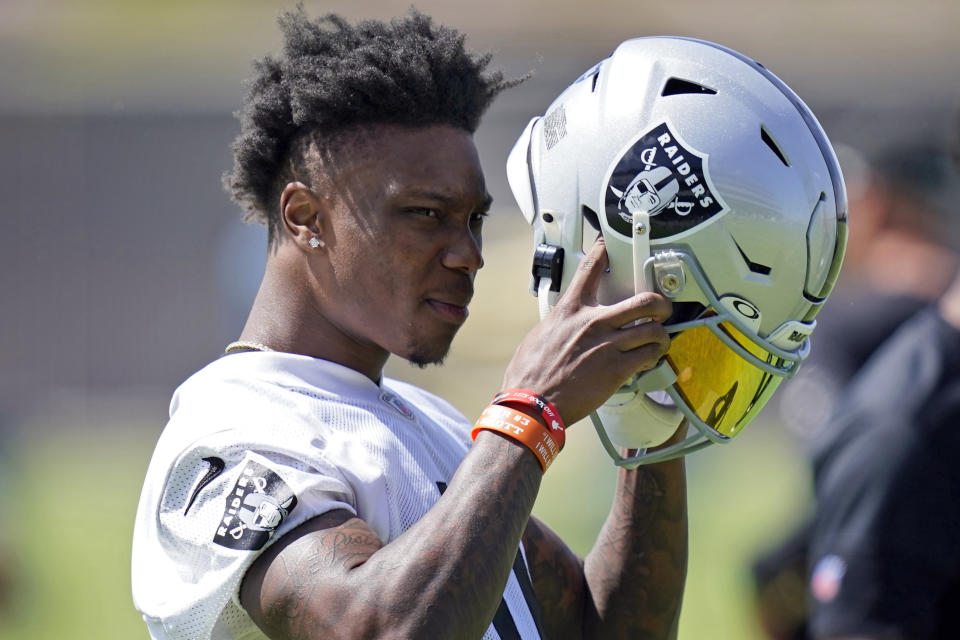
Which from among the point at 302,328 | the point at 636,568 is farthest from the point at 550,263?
the point at 636,568

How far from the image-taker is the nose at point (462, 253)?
89.5 inches

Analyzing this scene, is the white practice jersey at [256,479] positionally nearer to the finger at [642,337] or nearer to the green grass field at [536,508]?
the finger at [642,337]

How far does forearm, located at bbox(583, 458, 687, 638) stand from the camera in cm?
247

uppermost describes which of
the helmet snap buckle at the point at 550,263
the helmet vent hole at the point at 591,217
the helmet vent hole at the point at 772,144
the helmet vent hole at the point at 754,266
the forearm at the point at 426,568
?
the helmet vent hole at the point at 772,144

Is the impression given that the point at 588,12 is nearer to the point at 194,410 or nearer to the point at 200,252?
the point at 200,252

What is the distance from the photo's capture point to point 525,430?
1.84 m

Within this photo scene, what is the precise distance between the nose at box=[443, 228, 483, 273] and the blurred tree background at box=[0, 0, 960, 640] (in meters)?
7.78

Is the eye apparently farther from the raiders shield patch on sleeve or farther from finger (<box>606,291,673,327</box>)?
the raiders shield patch on sleeve

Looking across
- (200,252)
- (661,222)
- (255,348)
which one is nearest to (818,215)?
(661,222)

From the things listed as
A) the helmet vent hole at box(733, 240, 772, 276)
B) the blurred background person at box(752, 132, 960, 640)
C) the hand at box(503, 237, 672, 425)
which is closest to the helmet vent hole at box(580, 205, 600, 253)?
the hand at box(503, 237, 672, 425)

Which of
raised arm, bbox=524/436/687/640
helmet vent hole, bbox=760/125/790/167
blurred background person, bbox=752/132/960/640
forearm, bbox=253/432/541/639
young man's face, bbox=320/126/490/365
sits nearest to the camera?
forearm, bbox=253/432/541/639

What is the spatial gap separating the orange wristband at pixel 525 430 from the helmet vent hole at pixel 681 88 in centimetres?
63

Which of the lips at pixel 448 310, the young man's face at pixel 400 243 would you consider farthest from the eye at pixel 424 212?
the lips at pixel 448 310

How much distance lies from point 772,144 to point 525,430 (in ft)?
2.17
